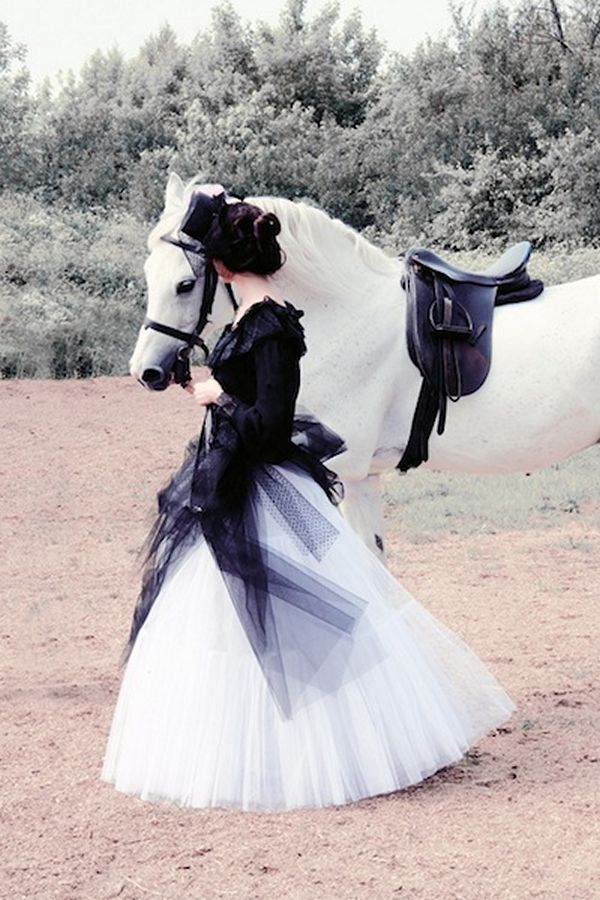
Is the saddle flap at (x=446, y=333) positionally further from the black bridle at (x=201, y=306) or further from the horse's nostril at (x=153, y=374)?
the horse's nostril at (x=153, y=374)

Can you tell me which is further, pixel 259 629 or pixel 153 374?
pixel 153 374

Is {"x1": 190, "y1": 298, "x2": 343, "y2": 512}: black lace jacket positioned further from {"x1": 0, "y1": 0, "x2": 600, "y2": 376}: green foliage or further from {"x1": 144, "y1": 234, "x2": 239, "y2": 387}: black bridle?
{"x1": 0, "y1": 0, "x2": 600, "y2": 376}: green foliage

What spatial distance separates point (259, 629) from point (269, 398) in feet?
2.13

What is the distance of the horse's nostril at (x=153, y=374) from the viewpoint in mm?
4941

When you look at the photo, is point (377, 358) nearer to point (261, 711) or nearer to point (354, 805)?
point (261, 711)

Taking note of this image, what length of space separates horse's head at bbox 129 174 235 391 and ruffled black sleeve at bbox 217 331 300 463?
3.67 feet

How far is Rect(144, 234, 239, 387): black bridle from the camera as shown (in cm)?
483

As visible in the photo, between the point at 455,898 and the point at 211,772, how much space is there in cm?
83

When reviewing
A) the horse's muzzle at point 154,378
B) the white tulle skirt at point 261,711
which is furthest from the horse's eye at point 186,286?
the white tulle skirt at point 261,711

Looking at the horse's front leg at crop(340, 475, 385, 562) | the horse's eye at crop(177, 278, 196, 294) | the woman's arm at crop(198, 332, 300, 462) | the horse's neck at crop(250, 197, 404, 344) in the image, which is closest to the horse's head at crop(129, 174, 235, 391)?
Answer: the horse's eye at crop(177, 278, 196, 294)

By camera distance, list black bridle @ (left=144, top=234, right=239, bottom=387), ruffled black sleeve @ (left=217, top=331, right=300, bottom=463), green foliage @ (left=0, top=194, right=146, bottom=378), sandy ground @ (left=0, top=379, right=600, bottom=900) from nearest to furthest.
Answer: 1. sandy ground @ (left=0, top=379, right=600, bottom=900)
2. ruffled black sleeve @ (left=217, top=331, right=300, bottom=463)
3. black bridle @ (left=144, top=234, right=239, bottom=387)
4. green foliage @ (left=0, top=194, right=146, bottom=378)

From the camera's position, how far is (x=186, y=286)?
16.1ft

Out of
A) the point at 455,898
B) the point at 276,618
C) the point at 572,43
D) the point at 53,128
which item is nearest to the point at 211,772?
the point at 276,618

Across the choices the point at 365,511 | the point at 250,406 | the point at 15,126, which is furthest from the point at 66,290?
the point at 250,406
